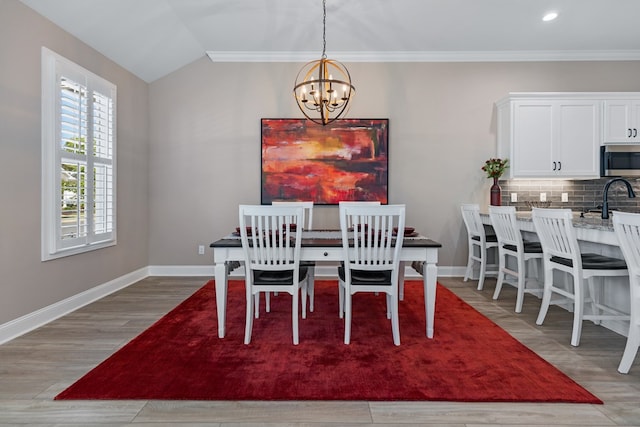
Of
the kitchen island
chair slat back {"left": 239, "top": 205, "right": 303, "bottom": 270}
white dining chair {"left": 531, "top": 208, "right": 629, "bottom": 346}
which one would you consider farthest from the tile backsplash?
chair slat back {"left": 239, "top": 205, "right": 303, "bottom": 270}

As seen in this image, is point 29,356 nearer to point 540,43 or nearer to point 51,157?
point 51,157

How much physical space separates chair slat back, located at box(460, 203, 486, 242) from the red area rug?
127 centimetres

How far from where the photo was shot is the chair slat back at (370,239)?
2.53 meters

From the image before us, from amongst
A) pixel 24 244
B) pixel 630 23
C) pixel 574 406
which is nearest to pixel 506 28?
pixel 630 23

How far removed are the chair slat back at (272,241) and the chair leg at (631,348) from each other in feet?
6.57

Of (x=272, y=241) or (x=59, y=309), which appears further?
(x=59, y=309)

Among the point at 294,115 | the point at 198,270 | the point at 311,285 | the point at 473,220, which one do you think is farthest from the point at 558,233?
the point at 198,270

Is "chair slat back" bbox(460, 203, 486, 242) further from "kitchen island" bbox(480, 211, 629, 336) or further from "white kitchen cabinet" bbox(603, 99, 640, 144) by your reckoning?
"white kitchen cabinet" bbox(603, 99, 640, 144)

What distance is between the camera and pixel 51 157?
3.15 meters

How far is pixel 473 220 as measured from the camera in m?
4.44

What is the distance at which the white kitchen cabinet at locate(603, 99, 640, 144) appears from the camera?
455cm

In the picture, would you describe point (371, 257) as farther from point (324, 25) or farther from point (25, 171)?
point (324, 25)

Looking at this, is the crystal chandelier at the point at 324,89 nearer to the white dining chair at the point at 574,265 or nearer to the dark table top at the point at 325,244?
the dark table top at the point at 325,244

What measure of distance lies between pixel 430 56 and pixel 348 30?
4.09 feet
